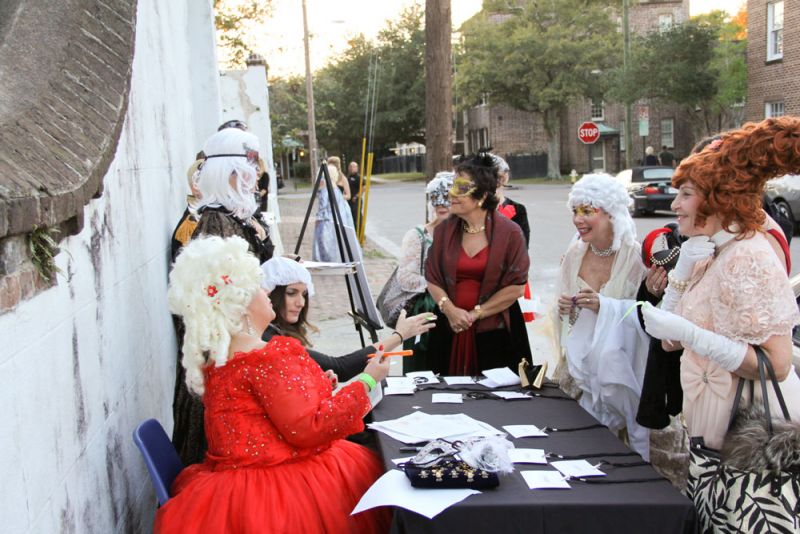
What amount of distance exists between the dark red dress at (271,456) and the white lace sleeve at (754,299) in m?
1.42

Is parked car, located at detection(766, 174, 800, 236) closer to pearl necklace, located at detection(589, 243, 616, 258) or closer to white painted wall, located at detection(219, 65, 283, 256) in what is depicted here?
white painted wall, located at detection(219, 65, 283, 256)

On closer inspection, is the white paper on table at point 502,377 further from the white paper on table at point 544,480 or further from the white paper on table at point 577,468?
the white paper on table at point 544,480

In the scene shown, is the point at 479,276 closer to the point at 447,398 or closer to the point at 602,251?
the point at 602,251

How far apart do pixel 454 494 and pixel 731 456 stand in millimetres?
921

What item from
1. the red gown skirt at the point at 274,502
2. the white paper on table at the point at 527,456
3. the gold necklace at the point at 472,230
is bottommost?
the red gown skirt at the point at 274,502

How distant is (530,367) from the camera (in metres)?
4.15

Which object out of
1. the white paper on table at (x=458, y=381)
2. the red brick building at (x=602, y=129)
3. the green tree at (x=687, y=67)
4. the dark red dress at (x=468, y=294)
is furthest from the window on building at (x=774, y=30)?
the white paper on table at (x=458, y=381)

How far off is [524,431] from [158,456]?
57.8 inches

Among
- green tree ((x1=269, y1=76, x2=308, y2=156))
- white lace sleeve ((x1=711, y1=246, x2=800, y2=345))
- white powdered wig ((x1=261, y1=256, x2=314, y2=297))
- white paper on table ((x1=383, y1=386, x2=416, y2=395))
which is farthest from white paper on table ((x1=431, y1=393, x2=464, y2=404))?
green tree ((x1=269, y1=76, x2=308, y2=156))

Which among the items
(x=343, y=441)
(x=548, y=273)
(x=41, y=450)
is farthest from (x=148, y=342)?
(x=548, y=273)

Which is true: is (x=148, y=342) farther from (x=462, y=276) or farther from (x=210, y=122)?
(x=210, y=122)

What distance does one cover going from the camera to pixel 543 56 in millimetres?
40656

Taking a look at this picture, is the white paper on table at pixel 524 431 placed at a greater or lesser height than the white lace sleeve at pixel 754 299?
lesser

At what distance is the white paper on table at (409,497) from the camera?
2570 millimetres
